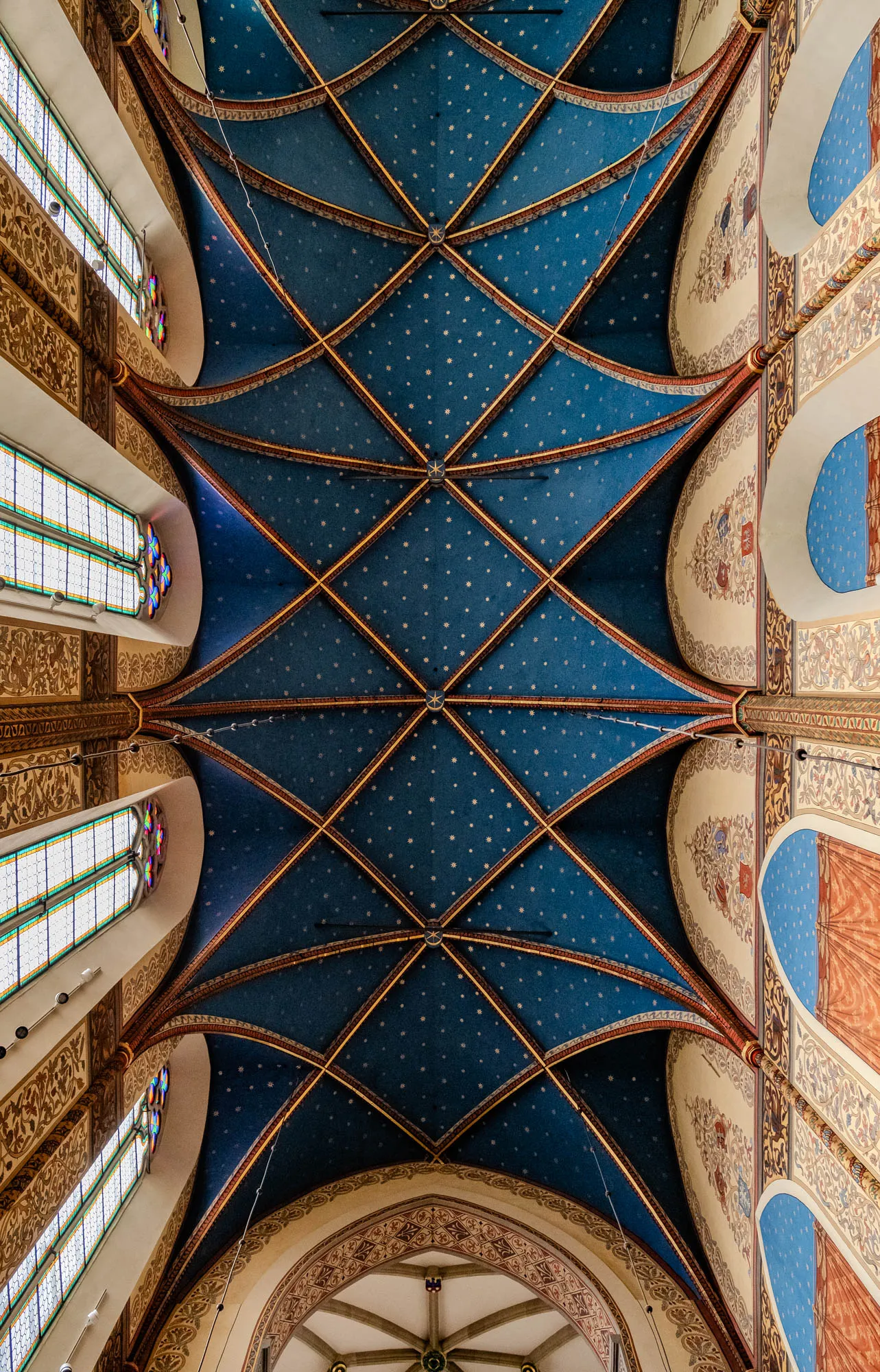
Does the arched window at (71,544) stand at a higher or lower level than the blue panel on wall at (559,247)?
lower

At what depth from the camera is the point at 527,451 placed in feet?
39.4

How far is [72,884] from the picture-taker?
8430mm

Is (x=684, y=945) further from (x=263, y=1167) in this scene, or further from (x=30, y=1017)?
(x=30, y=1017)

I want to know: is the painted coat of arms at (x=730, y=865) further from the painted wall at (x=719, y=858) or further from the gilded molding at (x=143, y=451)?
the gilded molding at (x=143, y=451)

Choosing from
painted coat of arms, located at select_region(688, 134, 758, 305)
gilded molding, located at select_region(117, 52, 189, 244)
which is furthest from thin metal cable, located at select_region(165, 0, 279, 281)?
painted coat of arms, located at select_region(688, 134, 758, 305)

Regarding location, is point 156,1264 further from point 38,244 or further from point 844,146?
point 844,146

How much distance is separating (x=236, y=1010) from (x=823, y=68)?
12048mm

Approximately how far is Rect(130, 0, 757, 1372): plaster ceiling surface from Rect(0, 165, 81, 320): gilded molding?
6.59ft

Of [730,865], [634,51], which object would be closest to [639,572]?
[730,865]

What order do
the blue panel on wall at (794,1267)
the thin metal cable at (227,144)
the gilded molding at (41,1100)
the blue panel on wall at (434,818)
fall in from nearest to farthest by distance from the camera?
the gilded molding at (41,1100) → the blue panel on wall at (794,1267) → the thin metal cable at (227,144) → the blue panel on wall at (434,818)

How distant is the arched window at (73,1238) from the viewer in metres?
7.41

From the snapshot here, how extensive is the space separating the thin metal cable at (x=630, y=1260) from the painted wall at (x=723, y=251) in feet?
33.5

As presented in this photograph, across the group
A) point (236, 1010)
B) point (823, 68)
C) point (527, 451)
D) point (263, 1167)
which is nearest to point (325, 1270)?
point (263, 1167)

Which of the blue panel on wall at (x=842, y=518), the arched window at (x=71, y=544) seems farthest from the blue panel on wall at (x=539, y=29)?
the arched window at (x=71, y=544)
